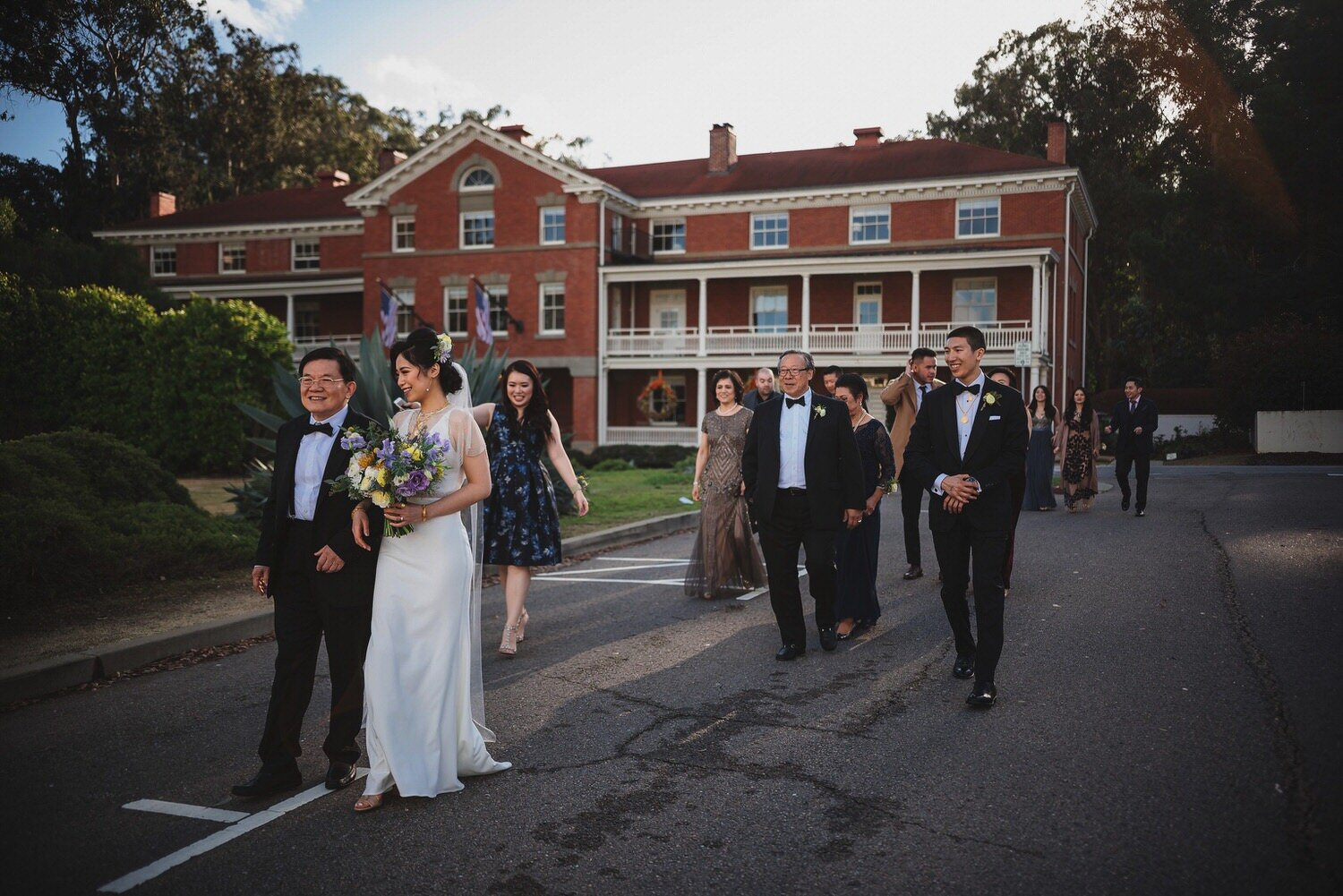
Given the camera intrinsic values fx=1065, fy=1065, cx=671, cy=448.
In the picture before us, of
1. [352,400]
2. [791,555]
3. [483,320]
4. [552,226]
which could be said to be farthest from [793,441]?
[552,226]

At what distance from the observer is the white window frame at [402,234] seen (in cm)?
4066

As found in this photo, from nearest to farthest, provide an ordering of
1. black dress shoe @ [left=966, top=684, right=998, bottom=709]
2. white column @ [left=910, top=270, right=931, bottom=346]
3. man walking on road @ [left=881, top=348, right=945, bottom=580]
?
black dress shoe @ [left=966, top=684, right=998, bottom=709]
man walking on road @ [left=881, top=348, right=945, bottom=580]
white column @ [left=910, top=270, right=931, bottom=346]

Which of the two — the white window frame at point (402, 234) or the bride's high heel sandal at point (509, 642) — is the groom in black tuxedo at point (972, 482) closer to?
the bride's high heel sandal at point (509, 642)

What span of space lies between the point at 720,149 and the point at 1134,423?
2877 cm

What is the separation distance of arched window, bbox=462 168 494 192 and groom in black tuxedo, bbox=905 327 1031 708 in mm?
35373

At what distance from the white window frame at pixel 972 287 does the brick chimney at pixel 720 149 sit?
10079 mm

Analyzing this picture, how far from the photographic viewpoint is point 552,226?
3900 cm

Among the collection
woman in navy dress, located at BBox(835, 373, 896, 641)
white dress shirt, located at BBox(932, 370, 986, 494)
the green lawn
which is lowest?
the green lawn

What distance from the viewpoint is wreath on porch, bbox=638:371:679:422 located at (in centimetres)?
3575

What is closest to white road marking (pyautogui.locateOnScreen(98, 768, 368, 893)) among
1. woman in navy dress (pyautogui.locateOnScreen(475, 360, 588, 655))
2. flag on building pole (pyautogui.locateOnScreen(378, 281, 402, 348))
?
woman in navy dress (pyautogui.locateOnScreen(475, 360, 588, 655))

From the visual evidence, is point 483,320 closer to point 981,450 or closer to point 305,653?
point 981,450

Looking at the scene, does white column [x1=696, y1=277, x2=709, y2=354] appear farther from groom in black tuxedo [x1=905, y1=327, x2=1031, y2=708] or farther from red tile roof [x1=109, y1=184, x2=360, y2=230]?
groom in black tuxedo [x1=905, y1=327, x2=1031, y2=708]

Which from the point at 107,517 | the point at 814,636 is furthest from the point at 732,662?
the point at 107,517

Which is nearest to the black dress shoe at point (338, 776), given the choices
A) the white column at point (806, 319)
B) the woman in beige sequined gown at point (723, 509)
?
the woman in beige sequined gown at point (723, 509)
